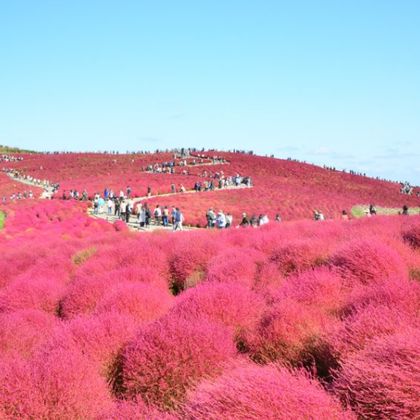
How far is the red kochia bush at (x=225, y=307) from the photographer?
5879mm

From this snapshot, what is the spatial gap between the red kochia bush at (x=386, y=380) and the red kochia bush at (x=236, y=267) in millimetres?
3907

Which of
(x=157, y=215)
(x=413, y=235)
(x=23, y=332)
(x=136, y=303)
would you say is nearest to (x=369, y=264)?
(x=413, y=235)

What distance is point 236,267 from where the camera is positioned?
8359mm

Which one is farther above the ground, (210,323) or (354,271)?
(354,271)

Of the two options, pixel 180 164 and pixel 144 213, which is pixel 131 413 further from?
pixel 180 164

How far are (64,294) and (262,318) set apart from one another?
156 inches

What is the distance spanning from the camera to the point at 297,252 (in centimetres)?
844

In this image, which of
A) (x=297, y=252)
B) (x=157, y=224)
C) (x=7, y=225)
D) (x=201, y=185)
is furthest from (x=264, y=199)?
(x=297, y=252)

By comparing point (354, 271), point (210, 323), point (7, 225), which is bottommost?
point (7, 225)

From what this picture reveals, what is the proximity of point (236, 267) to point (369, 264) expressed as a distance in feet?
7.47

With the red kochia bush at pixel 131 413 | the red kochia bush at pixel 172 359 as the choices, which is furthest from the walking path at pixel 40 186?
the red kochia bush at pixel 131 413

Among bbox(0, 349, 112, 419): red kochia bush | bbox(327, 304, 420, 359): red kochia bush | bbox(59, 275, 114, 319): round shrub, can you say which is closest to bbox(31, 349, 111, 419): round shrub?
bbox(0, 349, 112, 419): red kochia bush

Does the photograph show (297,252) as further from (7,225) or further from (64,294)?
(7,225)

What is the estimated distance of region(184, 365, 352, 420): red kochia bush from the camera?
3020 millimetres
